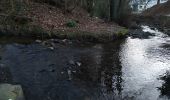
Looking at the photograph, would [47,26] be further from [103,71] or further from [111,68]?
[103,71]

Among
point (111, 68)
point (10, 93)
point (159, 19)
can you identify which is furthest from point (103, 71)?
point (159, 19)

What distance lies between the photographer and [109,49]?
63.0 feet

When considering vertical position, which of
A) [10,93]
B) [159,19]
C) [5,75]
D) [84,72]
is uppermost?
[10,93]

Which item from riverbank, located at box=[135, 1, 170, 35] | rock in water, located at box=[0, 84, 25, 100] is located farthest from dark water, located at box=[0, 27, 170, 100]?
riverbank, located at box=[135, 1, 170, 35]

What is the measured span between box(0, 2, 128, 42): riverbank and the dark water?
1515 millimetres

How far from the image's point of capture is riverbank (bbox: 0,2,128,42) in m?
18.9

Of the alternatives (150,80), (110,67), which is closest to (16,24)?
(110,67)

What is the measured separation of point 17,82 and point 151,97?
4.93m

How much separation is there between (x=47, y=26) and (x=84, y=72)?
24.3 ft

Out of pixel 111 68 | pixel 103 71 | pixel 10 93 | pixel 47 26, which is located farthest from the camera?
pixel 47 26

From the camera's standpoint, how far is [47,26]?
20.2m

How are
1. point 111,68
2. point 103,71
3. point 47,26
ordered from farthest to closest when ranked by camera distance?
point 47,26
point 111,68
point 103,71

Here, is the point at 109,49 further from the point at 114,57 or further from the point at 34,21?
the point at 34,21

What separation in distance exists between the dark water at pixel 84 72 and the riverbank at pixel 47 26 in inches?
59.6
